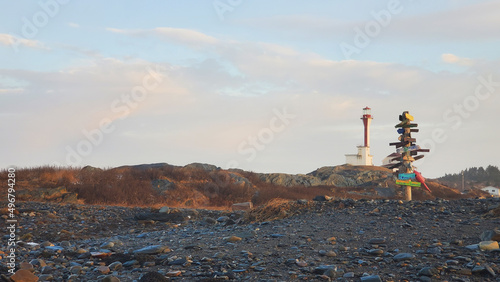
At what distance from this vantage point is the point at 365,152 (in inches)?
2697

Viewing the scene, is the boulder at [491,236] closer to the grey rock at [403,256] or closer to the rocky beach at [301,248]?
the rocky beach at [301,248]

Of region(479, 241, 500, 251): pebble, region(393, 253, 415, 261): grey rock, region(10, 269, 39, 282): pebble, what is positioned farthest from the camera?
region(479, 241, 500, 251): pebble

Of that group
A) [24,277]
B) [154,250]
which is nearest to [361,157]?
[154,250]

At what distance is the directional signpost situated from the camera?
1762 centimetres

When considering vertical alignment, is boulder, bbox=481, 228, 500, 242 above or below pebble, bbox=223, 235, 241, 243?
above

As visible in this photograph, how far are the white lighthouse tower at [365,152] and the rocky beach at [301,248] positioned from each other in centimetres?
5594

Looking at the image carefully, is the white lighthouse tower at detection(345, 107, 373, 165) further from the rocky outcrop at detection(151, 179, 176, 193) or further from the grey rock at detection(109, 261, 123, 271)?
the grey rock at detection(109, 261, 123, 271)

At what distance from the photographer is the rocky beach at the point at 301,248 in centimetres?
702

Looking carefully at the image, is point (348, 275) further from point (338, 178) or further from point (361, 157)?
point (361, 157)

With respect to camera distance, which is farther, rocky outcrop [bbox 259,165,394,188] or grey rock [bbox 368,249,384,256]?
rocky outcrop [bbox 259,165,394,188]

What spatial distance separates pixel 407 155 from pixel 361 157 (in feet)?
170

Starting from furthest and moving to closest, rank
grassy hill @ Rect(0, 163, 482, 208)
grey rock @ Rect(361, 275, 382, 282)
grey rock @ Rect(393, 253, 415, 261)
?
grassy hill @ Rect(0, 163, 482, 208), grey rock @ Rect(393, 253, 415, 261), grey rock @ Rect(361, 275, 382, 282)

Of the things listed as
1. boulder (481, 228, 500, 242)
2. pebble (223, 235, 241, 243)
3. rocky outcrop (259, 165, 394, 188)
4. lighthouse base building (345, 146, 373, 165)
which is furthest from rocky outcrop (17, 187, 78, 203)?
lighthouse base building (345, 146, 373, 165)

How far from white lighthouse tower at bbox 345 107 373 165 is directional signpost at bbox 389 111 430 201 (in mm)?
51216
